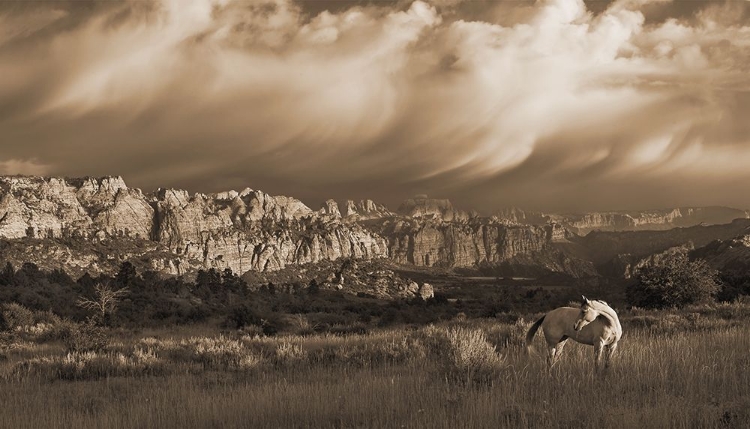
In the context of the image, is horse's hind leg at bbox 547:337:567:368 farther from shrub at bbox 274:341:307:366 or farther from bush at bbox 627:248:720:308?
bush at bbox 627:248:720:308

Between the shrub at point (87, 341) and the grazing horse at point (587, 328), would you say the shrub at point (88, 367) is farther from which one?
the grazing horse at point (587, 328)

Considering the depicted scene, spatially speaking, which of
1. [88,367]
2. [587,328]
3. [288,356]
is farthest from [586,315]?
[88,367]

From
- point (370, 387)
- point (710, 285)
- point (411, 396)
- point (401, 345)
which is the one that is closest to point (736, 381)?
point (411, 396)

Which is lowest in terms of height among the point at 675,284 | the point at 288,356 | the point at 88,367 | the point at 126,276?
the point at 675,284

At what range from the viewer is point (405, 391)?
290 inches

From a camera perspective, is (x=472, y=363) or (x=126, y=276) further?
(x=126, y=276)

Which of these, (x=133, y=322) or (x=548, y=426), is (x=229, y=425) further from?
(x=133, y=322)

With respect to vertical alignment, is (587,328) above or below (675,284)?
above

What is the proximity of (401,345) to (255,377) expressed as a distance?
4020 millimetres

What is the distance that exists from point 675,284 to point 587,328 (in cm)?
3001

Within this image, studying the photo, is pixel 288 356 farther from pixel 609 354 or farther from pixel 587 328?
pixel 609 354

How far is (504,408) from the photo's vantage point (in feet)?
19.7

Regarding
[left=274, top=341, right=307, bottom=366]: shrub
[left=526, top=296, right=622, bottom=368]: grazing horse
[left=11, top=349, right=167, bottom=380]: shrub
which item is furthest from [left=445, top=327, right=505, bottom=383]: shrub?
[left=11, top=349, right=167, bottom=380]: shrub

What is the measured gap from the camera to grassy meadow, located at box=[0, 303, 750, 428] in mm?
5715
